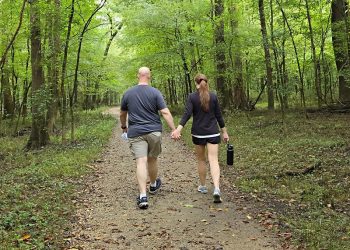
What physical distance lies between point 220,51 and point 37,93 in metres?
9.17

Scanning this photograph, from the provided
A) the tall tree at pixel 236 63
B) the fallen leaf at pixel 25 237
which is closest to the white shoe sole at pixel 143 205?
the fallen leaf at pixel 25 237

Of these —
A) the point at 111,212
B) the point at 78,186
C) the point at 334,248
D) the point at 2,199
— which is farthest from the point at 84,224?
the point at 334,248

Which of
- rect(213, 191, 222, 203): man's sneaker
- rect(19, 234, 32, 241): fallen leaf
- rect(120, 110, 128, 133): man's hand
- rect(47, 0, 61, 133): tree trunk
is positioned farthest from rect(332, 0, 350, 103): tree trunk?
rect(19, 234, 32, 241): fallen leaf

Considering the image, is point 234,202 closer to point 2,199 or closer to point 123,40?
point 2,199

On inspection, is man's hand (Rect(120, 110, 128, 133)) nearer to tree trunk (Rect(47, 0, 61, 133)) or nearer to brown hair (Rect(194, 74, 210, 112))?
brown hair (Rect(194, 74, 210, 112))

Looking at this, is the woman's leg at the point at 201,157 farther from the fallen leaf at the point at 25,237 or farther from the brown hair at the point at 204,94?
the fallen leaf at the point at 25,237

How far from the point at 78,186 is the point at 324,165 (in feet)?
18.1

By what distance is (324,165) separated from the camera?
8.74m

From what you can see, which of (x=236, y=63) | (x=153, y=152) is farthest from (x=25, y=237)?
(x=236, y=63)

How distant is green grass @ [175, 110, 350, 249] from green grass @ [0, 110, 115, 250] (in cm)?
335

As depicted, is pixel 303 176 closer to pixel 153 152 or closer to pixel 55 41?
pixel 153 152

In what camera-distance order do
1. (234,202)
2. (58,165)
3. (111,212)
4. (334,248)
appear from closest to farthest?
(334,248), (111,212), (234,202), (58,165)

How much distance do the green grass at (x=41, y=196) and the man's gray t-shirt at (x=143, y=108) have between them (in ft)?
5.83

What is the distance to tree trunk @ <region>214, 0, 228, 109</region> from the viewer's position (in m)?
18.4
